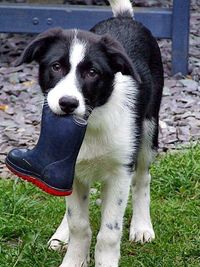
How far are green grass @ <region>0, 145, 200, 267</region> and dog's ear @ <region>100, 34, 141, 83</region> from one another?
1.10m

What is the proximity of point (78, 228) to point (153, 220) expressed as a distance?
3.06 feet

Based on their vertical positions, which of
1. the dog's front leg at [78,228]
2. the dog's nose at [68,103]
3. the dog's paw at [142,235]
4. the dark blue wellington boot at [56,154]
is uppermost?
the dog's nose at [68,103]

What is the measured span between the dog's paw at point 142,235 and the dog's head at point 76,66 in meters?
1.16

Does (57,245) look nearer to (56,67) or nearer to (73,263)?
(73,263)

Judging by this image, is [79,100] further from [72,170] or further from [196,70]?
[196,70]

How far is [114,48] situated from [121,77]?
0.41 metres

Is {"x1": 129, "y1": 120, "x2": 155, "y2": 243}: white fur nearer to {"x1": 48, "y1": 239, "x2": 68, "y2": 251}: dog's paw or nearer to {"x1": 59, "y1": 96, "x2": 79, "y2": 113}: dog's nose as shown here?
{"x1": 48, "y1": 239, "x2": 68, "y2": 251}: dog's paw

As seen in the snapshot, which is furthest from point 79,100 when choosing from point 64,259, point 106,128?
point 64,259

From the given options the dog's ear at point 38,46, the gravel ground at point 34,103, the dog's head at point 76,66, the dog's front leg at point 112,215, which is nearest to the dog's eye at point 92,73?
the dog's head at point 76,66

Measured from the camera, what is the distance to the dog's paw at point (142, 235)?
205 inches

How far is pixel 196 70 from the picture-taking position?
840 centimetres

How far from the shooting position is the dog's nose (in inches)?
153

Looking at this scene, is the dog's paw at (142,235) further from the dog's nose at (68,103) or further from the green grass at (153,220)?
the dog's nose at (68,103)

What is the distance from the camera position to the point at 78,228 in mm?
4672
